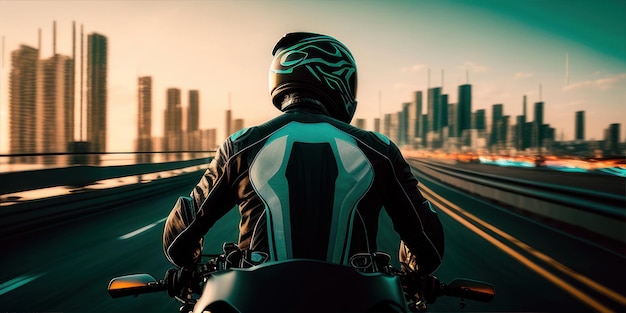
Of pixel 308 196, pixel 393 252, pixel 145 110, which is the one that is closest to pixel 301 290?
pixel 308 196

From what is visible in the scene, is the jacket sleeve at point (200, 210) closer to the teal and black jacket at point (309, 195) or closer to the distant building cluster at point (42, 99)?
the teal and black jacket at point (309, 195)

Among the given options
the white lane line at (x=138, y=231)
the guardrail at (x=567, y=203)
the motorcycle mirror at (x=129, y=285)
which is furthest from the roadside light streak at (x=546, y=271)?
the white lane line at (x=138, y=231)

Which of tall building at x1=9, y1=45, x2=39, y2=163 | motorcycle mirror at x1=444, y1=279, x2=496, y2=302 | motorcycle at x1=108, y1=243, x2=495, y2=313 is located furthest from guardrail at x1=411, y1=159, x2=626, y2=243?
tall building at x1=9, y1=45, x2=39, y2=163

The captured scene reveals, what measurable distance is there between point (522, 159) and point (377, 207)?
72271mm

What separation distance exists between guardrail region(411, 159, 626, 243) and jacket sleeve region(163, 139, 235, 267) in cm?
728

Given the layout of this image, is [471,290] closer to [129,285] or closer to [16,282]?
[129,285]

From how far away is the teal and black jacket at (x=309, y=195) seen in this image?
187cm

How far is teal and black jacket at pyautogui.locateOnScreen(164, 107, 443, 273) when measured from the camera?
1.87 m

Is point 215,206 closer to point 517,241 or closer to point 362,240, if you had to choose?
point 362,240

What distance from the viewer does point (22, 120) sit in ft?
100

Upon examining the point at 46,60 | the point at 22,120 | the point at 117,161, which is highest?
the point at 46,60

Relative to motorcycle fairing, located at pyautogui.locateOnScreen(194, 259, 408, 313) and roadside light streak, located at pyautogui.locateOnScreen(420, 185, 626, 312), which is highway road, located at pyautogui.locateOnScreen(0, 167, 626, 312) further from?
motorcycle fairing, located at pyautogui.locateOnScreen(194, 259, 408, 313)

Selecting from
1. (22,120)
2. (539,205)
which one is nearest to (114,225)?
(539,205)

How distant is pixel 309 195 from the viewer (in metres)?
1.91
